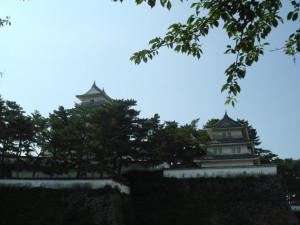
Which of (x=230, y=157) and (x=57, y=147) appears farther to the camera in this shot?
(x=230, y=157)

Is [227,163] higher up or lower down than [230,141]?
lower down

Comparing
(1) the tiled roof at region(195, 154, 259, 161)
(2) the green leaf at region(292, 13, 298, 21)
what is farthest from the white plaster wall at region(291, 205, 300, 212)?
(2) the green leaf at region(292, 13, 298, 21)

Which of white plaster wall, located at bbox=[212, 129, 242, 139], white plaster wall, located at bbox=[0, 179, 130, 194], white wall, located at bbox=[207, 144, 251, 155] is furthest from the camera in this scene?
white plaster wall, located at bbox=[212, 129, 242, 139]

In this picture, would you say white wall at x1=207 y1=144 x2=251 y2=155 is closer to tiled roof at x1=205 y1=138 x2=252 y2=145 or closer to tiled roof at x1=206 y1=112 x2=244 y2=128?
tiled roof at x1=205 y1=138 x2=252 y2=145

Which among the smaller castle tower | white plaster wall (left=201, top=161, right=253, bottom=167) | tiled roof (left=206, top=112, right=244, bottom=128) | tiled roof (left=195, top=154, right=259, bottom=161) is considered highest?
the smaller castle tower

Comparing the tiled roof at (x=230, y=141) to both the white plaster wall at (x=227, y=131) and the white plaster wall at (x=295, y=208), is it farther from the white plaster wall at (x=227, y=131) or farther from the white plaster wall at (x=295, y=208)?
the white plaster wall at (x=295, y=208)

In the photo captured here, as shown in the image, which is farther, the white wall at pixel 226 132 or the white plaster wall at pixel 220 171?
the white wall at pixel 226 132

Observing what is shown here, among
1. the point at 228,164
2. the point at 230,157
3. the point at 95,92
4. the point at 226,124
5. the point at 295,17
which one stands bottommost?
the point at 295,17

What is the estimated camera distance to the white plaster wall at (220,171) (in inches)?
971

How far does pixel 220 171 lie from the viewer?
2533cm

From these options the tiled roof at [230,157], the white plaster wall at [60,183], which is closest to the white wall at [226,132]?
the tiled roof at [230,157]

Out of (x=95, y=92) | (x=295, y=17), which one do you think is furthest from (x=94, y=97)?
(x=295, y=17)

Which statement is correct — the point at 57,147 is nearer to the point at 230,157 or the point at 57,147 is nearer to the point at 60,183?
the point at 60,183

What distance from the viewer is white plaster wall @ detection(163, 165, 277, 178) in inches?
971
